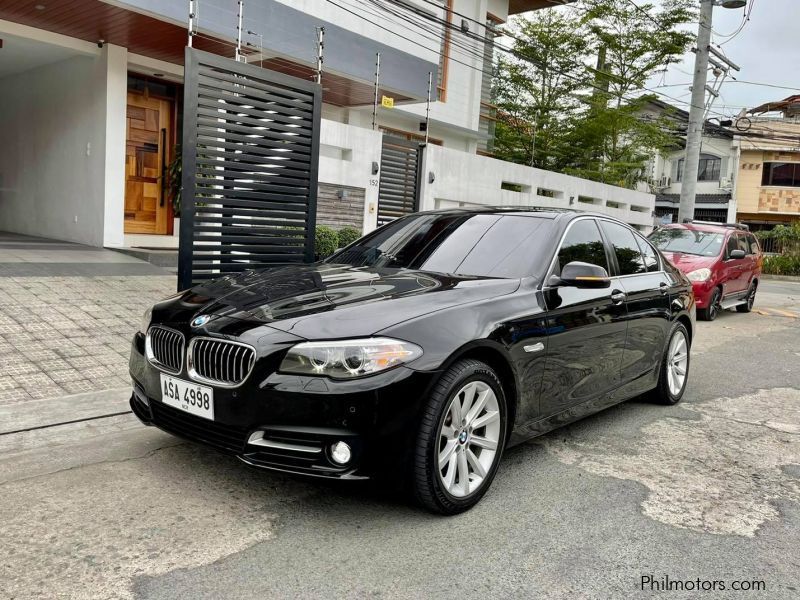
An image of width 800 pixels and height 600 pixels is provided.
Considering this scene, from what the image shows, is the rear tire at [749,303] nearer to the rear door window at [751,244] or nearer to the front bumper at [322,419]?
the rear door window at [751,244]

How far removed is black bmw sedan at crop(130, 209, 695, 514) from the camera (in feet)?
9.99

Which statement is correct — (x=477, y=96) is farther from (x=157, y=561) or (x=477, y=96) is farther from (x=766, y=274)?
(x=157, y=561)

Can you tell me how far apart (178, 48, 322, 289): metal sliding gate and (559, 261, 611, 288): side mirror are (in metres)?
4.17

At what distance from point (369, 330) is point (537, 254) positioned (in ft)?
4.94

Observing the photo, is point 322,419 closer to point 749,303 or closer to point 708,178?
point 749,303

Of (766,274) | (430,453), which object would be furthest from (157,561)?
(766,274)

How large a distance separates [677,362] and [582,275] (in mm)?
2241

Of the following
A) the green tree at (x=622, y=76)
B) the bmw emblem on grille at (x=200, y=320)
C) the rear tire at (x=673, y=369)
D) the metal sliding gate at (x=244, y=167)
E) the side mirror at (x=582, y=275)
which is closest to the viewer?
Answer: the bmw emblem on grille at (x=200, y=320)

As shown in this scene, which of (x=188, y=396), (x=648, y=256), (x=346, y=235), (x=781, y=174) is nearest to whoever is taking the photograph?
(x=188, y=396)

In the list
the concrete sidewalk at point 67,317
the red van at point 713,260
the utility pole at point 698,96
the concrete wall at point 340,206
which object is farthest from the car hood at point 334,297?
the utility pole at point 698,96

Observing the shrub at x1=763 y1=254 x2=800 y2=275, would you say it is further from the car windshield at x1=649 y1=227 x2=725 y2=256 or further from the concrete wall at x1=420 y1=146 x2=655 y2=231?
the car windshield at x1=649 y1=227 x2=725 y2=256

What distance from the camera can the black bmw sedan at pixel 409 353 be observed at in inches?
120

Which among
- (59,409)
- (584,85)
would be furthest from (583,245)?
(584,85)

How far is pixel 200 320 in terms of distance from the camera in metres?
3.43
